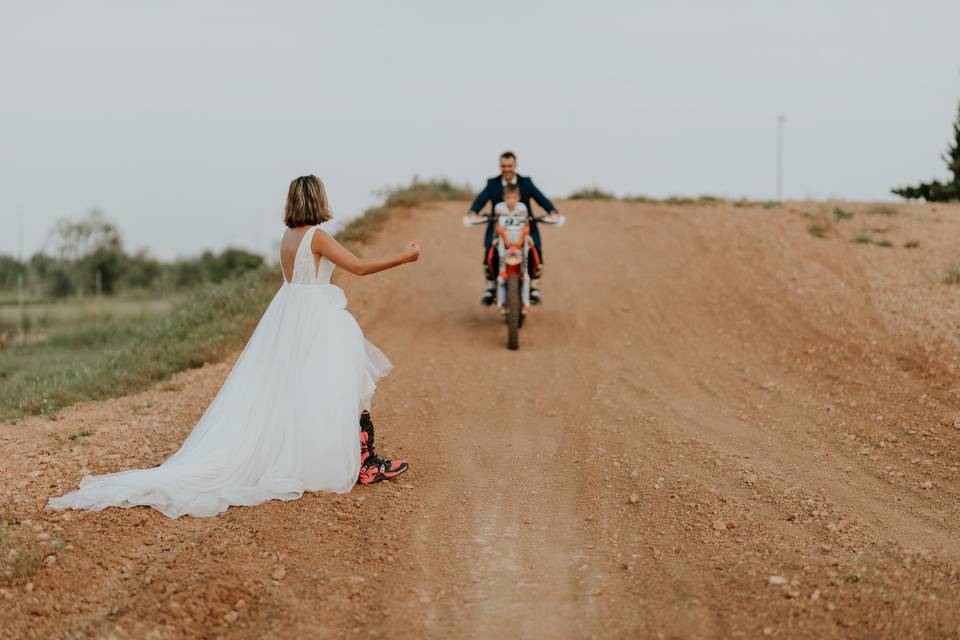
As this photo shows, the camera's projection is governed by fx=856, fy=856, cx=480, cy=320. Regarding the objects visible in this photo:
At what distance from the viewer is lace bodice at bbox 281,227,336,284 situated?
19.8ft

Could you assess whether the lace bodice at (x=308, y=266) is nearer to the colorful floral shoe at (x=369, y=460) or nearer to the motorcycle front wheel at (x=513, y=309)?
the colorful floral shoe at (x=369, y=460)

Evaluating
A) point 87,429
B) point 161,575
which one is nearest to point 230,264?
point 87,429

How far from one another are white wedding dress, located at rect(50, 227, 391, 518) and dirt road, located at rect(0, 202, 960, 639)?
0.21 meters

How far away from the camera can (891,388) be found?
9.22 meters

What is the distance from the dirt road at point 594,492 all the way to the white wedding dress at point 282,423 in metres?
0.21

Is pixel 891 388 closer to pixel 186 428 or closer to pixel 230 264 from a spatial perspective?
pixel 186 428

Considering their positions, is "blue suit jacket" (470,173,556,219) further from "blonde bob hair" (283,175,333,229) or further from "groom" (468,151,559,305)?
"blonde bob hair" (283,175,333,229)

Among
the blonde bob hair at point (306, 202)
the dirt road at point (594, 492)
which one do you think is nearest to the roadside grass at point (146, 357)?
the dirt road at point (594, 492)

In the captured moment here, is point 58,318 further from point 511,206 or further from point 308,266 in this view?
point 308,266

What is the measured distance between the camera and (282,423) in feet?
19.8

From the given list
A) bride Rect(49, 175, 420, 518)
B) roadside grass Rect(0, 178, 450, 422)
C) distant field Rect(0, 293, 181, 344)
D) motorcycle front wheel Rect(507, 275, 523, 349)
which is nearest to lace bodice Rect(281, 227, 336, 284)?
bride Rect(49, 175, 420, 518)

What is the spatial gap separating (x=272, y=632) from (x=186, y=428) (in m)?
4.62

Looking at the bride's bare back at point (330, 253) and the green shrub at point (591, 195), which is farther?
the green shrub at point (591, 195)

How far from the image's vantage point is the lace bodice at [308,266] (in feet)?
19.8
